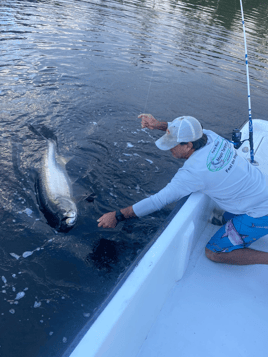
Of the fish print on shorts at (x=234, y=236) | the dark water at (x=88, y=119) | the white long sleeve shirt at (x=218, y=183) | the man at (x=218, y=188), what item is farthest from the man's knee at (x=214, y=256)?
the dark water at (x=88, y=119)

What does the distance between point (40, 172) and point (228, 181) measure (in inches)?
145

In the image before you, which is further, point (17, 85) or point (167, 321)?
point (17, 85)

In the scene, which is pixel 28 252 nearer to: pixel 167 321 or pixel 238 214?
pixel 167 321

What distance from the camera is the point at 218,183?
3580 mm

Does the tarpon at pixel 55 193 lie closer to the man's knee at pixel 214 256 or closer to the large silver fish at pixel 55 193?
the large silver fish at pixel 55 193

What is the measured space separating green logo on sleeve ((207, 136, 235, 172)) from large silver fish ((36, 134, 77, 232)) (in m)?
2.54

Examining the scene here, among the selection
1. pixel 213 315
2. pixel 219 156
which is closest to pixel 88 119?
pixel 219 156

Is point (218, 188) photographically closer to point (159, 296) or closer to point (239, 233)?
point (239, 233)

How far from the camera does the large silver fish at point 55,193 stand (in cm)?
470

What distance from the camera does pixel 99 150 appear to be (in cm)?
689

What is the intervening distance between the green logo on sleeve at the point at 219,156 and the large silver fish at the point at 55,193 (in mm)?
2542

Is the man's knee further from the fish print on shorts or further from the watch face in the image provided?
the watch face

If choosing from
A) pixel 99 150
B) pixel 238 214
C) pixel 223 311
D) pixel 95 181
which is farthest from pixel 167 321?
pixel 99 150

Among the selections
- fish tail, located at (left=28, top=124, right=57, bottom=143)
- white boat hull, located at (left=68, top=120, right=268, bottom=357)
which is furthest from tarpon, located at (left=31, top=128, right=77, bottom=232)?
white boat hull, located at (left=68, top=120, right=268, bottom=357)
